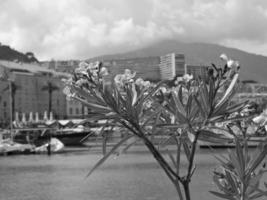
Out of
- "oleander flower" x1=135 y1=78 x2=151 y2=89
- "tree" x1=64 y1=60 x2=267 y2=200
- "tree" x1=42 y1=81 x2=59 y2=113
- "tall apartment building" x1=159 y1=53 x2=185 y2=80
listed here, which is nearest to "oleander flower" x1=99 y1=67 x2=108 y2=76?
"tree" x1=64 y1=60 x2=267 y2=200

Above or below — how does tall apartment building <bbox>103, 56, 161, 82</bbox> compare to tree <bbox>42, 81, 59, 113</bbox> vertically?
below

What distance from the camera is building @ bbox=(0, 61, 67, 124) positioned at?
166000 millimetres

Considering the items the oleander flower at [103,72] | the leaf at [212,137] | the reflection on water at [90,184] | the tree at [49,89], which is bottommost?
the reflection on water at [90,184]

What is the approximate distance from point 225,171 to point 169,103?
1.24m

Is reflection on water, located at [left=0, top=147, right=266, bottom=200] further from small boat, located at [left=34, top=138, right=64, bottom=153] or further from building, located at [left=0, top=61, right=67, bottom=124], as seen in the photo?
building, located at [left=0, top=61, right=67, bottom=124]

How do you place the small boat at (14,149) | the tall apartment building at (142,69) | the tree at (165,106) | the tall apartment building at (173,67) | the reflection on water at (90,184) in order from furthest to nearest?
the small boat at (14,149), the reflection on water at (90,184), the tall apartment building at (173,67), the tall apartment building at (142,69), the tree at (165,106)

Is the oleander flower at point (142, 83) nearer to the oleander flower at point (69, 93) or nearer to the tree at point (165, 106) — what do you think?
the tree at point (165, 106)

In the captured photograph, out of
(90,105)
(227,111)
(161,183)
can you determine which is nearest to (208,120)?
(227,111)

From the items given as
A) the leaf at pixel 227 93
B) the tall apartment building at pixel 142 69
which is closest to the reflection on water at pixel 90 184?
the tall apartment building at pixel 142 69

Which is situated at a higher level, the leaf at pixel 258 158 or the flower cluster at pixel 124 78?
the flower cluster at pixel 124 78

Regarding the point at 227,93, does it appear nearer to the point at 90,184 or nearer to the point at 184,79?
the point at 184,79

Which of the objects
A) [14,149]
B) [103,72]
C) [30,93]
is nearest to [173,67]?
[103,72]

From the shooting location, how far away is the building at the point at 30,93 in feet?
545

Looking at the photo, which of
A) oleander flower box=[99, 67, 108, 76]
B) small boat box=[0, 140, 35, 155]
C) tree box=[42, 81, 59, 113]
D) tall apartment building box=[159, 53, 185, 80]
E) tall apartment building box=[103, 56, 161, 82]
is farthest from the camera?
tree box=[42, 81, 59, 113]
